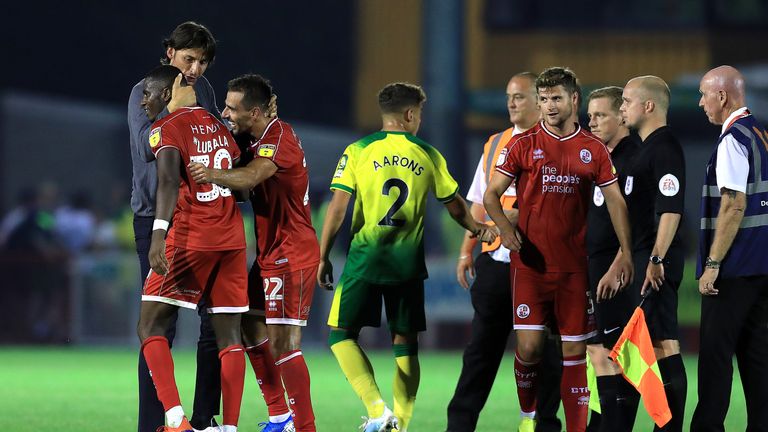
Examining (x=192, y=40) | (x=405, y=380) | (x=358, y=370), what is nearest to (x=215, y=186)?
(x=192, y=40)

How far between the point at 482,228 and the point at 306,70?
20.3 meters

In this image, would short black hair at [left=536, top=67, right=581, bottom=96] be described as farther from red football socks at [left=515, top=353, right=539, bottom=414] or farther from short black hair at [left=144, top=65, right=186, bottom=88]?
short black hair at [left=144, top=65, right=186, bottom=88]

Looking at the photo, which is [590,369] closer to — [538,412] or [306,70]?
[538,412]

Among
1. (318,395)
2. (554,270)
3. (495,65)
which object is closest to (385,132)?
(554,270)

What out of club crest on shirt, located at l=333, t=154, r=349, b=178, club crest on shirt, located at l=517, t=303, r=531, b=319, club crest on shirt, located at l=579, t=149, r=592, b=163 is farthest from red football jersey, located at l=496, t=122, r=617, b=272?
club crest on shirt, located at l=333, t=154, r=349, b=178

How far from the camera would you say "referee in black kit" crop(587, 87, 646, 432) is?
7.66m

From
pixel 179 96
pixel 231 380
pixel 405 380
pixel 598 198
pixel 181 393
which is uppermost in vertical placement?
pixel 179 96

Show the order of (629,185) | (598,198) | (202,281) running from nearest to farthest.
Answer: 1. (202,281)
2. (629,185)
3. (598,198)

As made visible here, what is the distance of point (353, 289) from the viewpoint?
26.4 feet

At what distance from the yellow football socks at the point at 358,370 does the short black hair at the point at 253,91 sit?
4.73ft

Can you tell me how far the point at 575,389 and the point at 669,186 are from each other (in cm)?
123

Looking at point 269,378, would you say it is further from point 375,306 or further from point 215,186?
point 215,186

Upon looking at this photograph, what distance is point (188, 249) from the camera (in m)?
7.12

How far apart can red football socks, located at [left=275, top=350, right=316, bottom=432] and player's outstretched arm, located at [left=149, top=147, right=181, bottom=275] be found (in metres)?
0.95
